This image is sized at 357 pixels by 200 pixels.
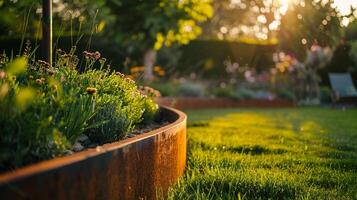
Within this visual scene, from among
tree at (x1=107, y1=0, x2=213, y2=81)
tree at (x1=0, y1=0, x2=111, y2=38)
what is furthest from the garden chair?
tree at (x1=0, y1=0, x2=111, y2=38)

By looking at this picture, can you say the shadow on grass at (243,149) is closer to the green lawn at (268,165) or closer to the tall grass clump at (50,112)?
the green lawn at (268,165)

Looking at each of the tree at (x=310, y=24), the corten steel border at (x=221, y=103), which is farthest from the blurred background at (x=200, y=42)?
the corten steel border at (x=221, y=103)

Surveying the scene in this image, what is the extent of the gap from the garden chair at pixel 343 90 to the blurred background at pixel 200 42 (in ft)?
2.10

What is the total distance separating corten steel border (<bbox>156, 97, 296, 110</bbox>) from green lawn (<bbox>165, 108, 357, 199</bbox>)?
4141 mm

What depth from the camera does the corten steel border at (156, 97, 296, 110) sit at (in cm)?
1240

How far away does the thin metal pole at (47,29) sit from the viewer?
4.02 metres

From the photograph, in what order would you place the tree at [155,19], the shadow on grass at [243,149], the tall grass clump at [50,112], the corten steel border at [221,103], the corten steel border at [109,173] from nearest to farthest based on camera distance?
the corten steel border at [109,173], the tall grass clump at [50,112], the shadow on grass at [243,149], the tree at [155,19], the corten steel border at [221,103]

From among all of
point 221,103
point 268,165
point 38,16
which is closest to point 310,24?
point 268,165

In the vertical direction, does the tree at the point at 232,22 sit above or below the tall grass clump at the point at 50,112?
above

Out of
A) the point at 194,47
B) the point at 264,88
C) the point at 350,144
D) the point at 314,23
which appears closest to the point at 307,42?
the point at 314,23

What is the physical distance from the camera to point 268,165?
4484mm

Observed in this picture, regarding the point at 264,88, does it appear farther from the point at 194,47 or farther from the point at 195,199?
the point at 195,199

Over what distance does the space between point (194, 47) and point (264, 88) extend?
360cm

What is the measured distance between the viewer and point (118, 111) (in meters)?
3.52
